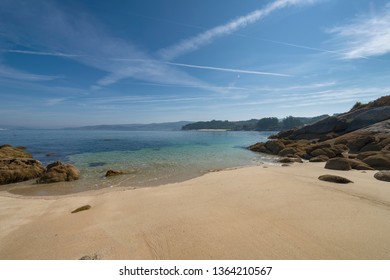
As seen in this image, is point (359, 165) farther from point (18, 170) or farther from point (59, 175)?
point (18, 170)

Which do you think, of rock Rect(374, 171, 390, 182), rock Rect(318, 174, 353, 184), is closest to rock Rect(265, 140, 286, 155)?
rock Rect(374, 171, 390, 182)

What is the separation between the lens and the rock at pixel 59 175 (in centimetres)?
1142

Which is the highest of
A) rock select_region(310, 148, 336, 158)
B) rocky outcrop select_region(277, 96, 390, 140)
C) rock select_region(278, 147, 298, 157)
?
rocky outcrop select_region(277, 96, 390, 140)

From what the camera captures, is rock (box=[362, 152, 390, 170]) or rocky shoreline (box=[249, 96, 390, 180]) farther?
rocky shoreline (box=[249, 96, 390, 180])

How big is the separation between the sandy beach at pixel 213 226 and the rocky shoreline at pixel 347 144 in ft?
21.2

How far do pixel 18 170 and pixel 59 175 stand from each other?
2.93 meters

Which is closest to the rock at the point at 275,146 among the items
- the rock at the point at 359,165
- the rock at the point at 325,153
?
the rock at the point at 325,153

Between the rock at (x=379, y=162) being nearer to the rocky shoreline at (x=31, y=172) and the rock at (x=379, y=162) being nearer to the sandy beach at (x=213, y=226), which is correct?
the sandy beach at (x=213, y=226)

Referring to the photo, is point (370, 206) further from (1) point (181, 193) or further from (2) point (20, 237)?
(2) point (20, 237)

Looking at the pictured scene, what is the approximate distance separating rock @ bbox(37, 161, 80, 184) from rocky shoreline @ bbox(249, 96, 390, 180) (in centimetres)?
1660

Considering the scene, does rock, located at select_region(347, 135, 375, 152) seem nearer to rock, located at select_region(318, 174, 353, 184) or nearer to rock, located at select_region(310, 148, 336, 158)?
rock, located at select_region(310, 148, 336, 158)

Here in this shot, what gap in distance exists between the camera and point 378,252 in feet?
11.0

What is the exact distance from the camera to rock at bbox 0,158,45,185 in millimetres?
11453
